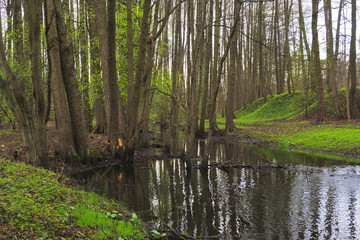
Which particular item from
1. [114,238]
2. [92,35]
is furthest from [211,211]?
[92,35]

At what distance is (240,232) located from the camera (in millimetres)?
5031

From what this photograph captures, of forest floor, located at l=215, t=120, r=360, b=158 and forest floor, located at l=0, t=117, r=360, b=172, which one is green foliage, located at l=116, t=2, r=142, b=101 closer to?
forest floor, located at l=0, t=117, r=360, b=172

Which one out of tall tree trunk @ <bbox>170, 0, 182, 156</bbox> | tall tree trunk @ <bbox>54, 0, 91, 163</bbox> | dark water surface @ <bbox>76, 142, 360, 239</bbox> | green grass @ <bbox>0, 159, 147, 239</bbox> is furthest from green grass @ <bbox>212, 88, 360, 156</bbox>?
green grass @ <bbox>0, 159, 147, 239</bbox>

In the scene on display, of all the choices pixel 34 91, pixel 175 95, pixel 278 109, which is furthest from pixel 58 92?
pixel 278 109

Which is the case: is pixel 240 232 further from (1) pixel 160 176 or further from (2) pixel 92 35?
(2) pixel 92 35

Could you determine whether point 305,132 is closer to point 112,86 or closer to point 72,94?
point 112,86

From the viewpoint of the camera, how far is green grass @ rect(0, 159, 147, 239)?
129 inches

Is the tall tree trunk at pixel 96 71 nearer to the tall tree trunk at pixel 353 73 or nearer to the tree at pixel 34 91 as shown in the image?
the tree at pixel 34 91

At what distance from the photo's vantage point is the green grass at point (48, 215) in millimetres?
3289

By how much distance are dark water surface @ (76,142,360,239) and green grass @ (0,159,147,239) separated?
1.27m

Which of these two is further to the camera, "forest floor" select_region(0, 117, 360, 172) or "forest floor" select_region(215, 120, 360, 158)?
"forest floor" select_region(215, 120, 360, 158)

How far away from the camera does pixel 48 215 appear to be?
377cm

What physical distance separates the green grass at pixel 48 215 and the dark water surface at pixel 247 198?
4.16 ft

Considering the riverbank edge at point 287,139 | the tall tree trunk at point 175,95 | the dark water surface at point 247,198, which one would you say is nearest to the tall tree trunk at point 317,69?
the riverbank edge at point 287,139
